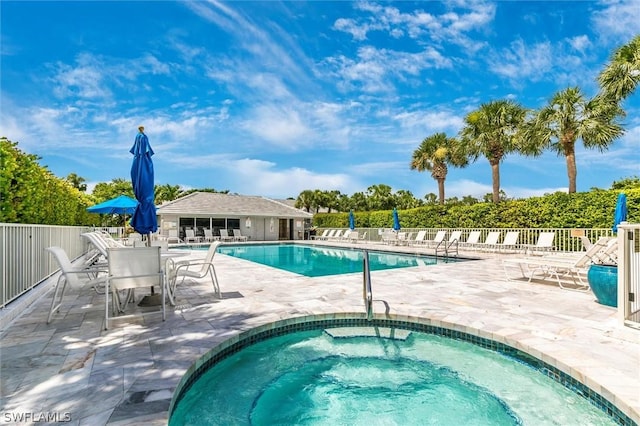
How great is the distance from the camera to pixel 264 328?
4410 millimetres

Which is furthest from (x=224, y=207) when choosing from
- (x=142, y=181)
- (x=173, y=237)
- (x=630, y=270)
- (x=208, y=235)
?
(x=630, y=270)

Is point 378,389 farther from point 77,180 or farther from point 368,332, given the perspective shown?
point 77,180

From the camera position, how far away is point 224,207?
27.7 metres

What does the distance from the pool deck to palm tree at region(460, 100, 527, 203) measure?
45.3 ft

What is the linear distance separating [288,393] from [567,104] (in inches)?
691

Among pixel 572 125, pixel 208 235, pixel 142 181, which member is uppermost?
pixel 572 125

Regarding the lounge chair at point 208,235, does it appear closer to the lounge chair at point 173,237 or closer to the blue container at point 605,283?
the lounge chair at point 173,237

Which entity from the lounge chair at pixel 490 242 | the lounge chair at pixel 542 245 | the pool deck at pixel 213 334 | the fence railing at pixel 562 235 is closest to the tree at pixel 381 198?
the fence railing at pixel 562 235

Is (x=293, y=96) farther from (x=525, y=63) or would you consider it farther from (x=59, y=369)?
(x=59, y=369)

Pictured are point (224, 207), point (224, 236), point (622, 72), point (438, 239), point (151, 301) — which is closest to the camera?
point (151, 301)

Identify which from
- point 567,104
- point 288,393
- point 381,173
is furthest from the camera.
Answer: point 381,173

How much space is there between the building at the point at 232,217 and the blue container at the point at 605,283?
2417 cm

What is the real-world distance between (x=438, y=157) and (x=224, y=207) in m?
17.2

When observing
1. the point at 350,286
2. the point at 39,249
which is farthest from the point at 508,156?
the point at 39,249
